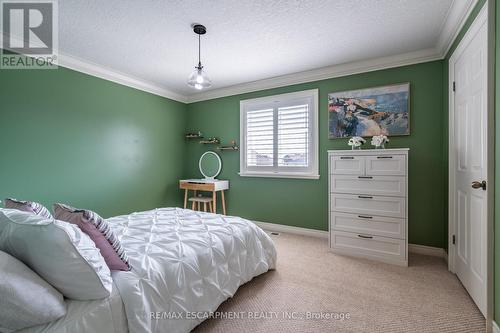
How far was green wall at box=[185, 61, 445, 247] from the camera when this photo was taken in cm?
280

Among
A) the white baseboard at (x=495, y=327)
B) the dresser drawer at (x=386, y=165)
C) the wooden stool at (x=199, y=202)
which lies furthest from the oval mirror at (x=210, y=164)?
the white baseboard at (x=495, y=327)

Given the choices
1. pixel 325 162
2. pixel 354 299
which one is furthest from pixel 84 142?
pixel 354 299

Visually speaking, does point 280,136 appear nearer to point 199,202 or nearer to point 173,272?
point 199,202

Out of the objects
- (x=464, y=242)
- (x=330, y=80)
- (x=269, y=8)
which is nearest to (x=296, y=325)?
(x=464, y=242)

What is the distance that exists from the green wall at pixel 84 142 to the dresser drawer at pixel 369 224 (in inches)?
123

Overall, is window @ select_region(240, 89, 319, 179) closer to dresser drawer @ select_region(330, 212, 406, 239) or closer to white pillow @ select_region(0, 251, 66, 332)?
dresser drawer @ select_region(330, 212, 406, 239)

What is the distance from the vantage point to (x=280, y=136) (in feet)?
12.6

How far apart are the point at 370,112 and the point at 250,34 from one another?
1863mm

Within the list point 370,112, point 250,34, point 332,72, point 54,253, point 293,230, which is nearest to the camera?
point 54,253

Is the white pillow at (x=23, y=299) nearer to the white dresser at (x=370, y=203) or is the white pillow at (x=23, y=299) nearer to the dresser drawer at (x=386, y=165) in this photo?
the white dresser at (x=370, y=203)

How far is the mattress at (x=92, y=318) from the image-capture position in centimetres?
93

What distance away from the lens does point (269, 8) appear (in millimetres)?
2096

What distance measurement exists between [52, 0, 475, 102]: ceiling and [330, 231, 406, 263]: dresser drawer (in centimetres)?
224

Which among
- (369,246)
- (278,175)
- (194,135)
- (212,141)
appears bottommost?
(369,246)
